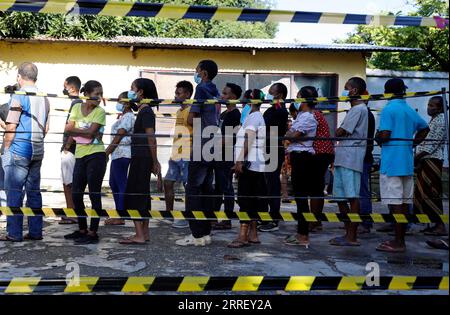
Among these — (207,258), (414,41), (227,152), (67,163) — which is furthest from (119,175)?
(414,41)

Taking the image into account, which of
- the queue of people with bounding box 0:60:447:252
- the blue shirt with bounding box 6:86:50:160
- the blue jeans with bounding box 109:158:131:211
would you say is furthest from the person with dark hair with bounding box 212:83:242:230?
the blue shirt with bounding box 6:86:50:160

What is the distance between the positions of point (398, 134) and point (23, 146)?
11.8 ft

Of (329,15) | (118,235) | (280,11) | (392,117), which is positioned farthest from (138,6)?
(118,235)

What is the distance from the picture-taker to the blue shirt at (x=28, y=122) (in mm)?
5250

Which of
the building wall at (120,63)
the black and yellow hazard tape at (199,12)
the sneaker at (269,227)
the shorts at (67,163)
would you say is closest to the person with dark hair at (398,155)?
the sneaker at (269,227)

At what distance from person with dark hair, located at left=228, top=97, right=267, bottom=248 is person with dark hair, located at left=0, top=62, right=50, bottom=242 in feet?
6.35

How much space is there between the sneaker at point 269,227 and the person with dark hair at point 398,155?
1466mm

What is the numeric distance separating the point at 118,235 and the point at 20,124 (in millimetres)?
1620

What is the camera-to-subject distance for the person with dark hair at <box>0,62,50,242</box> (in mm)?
5266

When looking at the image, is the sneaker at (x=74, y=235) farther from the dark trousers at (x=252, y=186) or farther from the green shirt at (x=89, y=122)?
the dark trousers at (x=252, y=186)

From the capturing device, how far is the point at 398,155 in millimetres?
5285

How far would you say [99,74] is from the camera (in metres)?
11.2
